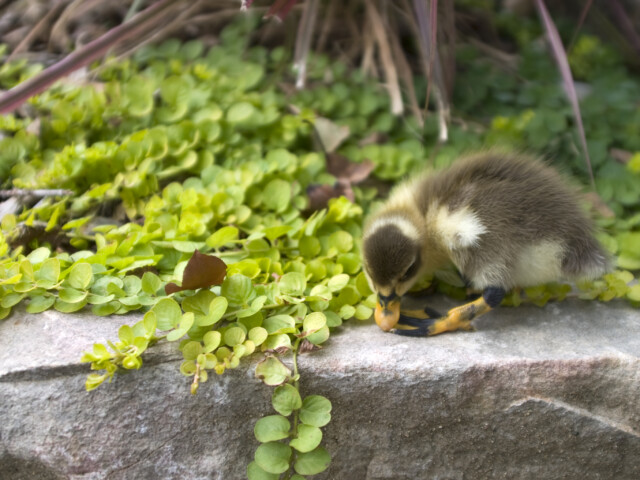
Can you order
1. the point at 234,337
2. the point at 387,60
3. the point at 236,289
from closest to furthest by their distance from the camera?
the point at 234,337, the point at 236,289, the point at 387,60

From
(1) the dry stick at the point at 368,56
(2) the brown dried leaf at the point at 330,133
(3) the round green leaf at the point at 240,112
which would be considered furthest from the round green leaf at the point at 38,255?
(1) the dry stick at the point at 368,56

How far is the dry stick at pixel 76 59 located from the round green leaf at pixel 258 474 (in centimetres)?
121

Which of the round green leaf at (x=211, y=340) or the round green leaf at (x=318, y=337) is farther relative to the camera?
the round green leaf at (x=318, y=337)

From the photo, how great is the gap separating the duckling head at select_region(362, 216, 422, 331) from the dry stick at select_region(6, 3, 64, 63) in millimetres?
1978

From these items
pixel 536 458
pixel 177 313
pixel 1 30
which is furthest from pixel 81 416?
pixel 1 30

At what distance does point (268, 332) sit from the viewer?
159 centimetres

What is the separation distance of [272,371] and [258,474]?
23cm

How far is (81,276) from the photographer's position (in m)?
1.61

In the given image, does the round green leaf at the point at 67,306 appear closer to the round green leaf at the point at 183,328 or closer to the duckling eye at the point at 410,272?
the round green leaf at the point at 183,328

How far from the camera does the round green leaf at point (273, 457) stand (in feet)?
4.64

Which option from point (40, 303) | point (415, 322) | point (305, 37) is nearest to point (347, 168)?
point (305, 37)

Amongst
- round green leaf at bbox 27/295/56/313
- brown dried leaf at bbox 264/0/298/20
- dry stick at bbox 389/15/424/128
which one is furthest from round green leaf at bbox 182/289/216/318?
dry stick at bbox 389/15/424/128

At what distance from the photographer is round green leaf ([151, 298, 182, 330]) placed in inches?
59.6

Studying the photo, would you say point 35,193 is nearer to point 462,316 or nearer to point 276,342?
point 276,342
